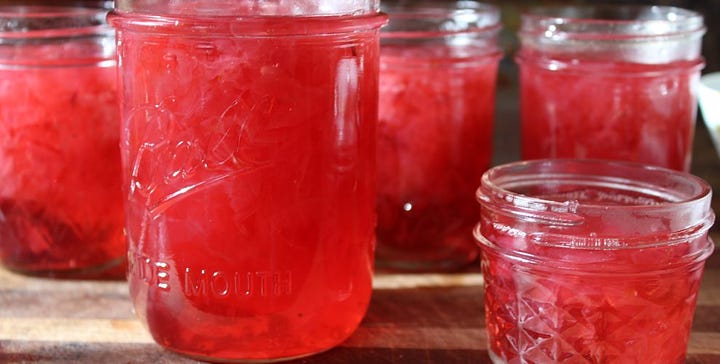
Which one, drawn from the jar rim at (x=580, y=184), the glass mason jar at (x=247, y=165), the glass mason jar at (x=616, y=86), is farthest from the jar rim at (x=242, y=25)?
the glass mason jar at (x=616, y=86)

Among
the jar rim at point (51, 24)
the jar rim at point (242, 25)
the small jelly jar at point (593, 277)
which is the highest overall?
the jar rim at point (242, 25)

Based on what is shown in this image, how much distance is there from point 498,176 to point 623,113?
264 millimetres

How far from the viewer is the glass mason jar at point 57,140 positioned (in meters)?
1.17

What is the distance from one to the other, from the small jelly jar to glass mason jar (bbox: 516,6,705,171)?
265mm

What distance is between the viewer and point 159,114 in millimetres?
928

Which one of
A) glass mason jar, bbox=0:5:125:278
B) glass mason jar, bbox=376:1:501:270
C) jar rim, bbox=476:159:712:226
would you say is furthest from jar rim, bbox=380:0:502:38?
glass mason jar, bbox=0:5:125:278

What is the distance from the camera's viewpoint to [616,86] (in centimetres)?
120

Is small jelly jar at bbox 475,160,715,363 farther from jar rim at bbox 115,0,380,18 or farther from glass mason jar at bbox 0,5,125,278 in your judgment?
glass mason jar at bbox 0,5,125,278

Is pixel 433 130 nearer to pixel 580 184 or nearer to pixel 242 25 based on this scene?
pixel 580 184

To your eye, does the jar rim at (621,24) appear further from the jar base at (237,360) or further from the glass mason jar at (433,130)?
the jar base at (237,360)

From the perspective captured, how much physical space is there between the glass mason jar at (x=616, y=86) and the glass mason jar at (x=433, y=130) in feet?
0.27

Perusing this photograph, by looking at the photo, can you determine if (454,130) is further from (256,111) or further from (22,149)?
(22,149)

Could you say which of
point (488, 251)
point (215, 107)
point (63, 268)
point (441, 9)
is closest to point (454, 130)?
point (441, 9)

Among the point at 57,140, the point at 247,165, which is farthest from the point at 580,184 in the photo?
the point at 57,140
